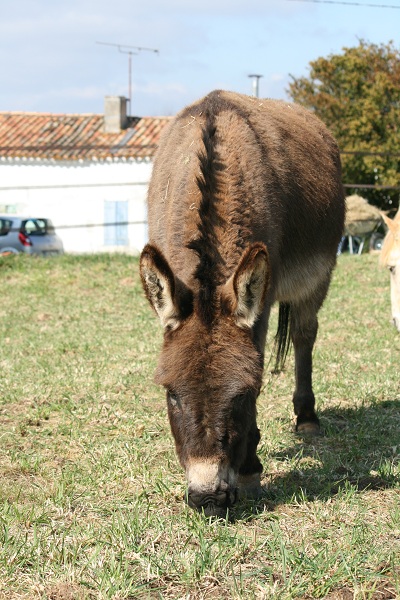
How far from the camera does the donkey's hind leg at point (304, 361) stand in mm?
5621

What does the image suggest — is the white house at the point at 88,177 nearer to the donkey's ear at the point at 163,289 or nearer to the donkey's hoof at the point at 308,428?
the donkey's hoof at the point at 308,428

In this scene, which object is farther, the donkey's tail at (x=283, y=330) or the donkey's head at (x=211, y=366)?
the donkey's tail at (x=283, y=330)

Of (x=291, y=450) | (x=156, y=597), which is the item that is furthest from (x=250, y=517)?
(x=291, y=450)

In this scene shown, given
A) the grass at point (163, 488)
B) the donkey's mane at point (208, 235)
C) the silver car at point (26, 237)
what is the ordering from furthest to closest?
the silver car at point (26, 237)
the donkey's mane at point (208, 235)
the grass at point (163, 488)

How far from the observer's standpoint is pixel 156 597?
9.96 feet

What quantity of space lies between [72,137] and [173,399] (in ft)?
87.3

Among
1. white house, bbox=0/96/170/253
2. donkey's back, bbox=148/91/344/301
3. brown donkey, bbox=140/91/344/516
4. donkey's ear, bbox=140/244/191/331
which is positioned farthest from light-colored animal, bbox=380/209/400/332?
white house, bbox=0/96/170/253

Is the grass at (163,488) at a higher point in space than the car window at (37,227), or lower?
higher

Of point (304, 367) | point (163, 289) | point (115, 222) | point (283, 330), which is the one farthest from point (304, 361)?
point (115, 222)

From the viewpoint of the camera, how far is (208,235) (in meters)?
3.90

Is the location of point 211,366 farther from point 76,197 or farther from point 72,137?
point 72,137

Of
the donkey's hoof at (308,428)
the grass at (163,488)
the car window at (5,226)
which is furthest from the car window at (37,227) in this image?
the donkey's hoof at (308,428)

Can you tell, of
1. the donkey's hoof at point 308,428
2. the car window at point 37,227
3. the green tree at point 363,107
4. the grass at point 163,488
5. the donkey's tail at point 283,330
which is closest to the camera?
the grass at point 163,488

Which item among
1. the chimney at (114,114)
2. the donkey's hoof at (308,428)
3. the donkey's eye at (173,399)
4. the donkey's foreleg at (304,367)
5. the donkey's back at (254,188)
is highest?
the chimney at (114,114)
